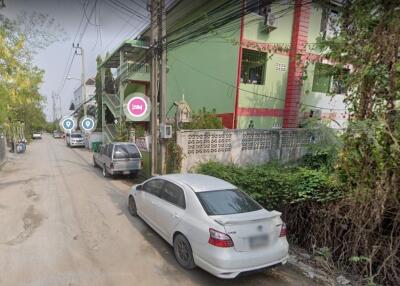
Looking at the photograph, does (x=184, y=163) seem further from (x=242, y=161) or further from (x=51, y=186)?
(x=51, y=186)

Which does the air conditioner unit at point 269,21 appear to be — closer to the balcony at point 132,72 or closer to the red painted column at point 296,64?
the red painted column at point 296,64

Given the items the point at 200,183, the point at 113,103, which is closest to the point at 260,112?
the point at 200,183

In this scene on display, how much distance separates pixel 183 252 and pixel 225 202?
3.53 ft

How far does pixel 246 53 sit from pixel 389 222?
986cm

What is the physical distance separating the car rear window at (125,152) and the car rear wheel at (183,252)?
24.3 feet

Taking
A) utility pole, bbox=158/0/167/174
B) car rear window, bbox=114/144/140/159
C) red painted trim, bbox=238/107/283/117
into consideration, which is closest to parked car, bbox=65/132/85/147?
car rear window, bbox=114/144/140/159

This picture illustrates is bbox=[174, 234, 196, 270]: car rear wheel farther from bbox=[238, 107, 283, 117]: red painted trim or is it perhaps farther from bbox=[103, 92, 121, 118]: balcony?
bbox=[103, 92, 121, 118]: balcony

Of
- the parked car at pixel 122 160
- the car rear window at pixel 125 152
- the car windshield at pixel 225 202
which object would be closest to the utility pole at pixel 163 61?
the parked car at pixel 122 160

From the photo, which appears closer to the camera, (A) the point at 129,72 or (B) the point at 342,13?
(B) the point at 342,13

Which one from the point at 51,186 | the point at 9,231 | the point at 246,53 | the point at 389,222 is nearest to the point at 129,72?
the point at 246,53

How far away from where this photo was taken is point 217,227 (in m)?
3.67

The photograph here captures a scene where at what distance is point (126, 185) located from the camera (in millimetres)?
10391

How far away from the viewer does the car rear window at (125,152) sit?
36.8 feet

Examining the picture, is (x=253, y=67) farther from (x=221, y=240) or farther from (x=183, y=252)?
(x=221, y=240)
